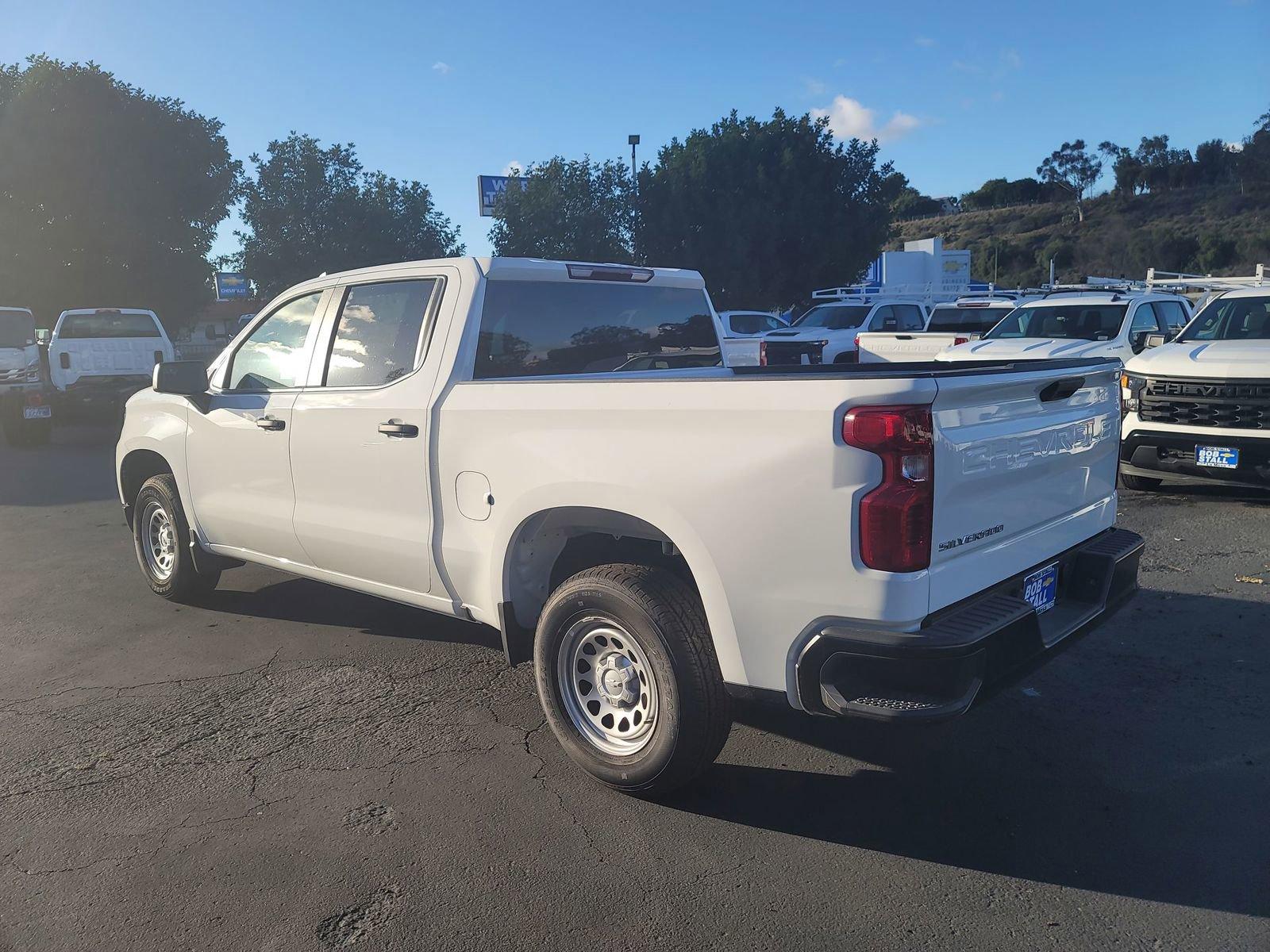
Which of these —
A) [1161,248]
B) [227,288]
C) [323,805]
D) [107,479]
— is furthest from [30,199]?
[1161,248]

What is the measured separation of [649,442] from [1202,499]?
23.8 feet

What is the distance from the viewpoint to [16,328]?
1575cm

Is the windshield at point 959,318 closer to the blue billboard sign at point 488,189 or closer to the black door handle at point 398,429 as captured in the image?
the black door handle at point 398,429

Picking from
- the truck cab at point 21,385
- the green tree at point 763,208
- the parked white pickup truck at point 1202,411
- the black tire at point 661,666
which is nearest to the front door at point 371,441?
the black tire at point 661,666

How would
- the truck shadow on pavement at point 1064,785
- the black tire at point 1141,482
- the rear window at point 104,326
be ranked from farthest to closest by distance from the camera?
1. the rear window at point 104,326
2. the black tire at point 1141,482
3. the truck shadow on pavement at point 1064,785

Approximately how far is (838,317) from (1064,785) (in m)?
17.2

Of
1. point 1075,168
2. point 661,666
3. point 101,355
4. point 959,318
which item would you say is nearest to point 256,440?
point 661,666

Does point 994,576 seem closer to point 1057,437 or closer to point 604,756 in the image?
point 1057,437

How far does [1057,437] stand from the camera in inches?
139

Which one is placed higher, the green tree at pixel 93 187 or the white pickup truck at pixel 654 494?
the green tree at pixel 93 187

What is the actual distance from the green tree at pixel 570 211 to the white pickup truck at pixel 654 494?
3097 centimetres

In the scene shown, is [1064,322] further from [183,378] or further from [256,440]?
[183,378]

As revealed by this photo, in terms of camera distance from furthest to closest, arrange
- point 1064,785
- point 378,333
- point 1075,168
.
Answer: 1. point 1075,168
2. point 378,333
3. point 1064,785

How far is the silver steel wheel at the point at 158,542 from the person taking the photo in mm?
6168
